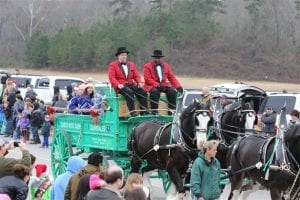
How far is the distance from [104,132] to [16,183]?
5950 mm

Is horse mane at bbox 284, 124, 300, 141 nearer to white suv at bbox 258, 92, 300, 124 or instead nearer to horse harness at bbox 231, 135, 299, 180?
horse harness at bbox 231, 135, 299, 180

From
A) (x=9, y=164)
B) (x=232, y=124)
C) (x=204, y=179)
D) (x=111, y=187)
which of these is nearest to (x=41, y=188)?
(x=9, y=164)

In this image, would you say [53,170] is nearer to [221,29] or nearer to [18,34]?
[221,29]

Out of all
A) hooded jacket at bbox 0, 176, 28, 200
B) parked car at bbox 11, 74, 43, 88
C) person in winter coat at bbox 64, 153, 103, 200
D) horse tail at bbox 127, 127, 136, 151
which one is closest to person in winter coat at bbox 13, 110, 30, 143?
parked car at bbox 11, 74, 43, 88

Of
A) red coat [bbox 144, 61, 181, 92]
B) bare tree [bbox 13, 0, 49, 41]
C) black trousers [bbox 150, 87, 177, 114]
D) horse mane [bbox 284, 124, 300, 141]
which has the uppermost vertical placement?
bare tree [bbox 13, 0, 49, 41]

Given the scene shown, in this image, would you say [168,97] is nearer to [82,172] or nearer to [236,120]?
[236,120]

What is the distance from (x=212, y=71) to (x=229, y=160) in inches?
1873

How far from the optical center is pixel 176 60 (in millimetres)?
60094

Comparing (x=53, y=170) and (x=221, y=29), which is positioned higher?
(x=221, y=29)

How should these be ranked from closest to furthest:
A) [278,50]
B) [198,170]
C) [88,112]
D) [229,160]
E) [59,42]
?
[198,170], [229,160], [88,112], [59,42], [278,50]

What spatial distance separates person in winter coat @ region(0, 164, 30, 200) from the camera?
7.59 meters

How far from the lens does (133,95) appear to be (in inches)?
526

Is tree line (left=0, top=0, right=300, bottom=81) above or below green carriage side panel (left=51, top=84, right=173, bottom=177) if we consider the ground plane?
above

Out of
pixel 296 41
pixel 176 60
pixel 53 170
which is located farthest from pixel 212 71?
pixel 53 170
